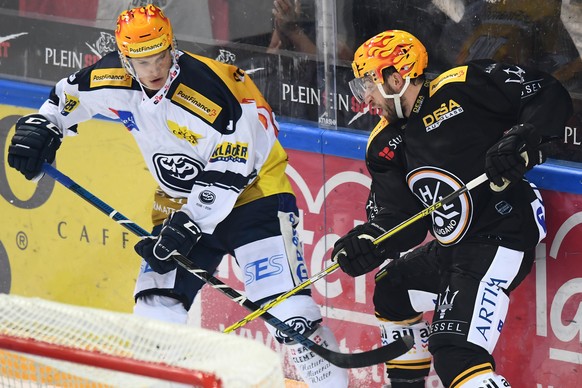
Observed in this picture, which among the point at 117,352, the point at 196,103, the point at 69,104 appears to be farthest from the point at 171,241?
the point at 117,352

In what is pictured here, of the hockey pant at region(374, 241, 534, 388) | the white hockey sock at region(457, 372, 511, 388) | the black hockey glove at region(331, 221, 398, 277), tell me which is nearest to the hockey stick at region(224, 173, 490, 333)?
the black hockey glove at region(331, 221, 398, 277)

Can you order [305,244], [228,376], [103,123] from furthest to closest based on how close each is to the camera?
[103,123] < [305,244] < [228,376]

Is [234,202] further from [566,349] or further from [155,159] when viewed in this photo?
[566,349]

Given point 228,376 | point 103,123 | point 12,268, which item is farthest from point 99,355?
point 12,268

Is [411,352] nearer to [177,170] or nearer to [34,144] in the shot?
[177,170]

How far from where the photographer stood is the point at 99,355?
3.10m

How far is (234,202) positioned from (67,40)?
1922mm

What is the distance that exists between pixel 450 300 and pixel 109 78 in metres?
1.50

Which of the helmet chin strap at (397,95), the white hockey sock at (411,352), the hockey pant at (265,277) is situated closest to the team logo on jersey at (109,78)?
the hockey pant at (265,277)

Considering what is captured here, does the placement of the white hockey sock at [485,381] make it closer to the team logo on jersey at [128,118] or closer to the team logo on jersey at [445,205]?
the team logo on jersey at [445,205]

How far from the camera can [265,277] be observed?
4941mm

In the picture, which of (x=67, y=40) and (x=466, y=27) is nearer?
(x=466, y=27)

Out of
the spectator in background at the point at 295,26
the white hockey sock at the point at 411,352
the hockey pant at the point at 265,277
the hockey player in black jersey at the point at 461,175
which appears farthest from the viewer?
the spectator in background at the point at 295,26

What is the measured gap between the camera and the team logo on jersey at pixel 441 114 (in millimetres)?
4633
